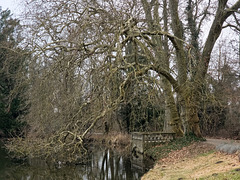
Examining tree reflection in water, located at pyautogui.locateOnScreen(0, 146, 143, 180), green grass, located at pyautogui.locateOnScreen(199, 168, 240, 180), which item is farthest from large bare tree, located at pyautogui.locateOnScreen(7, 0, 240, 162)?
green grass, located at pyautogui.locateOnScreen(199, 168, 240, 180)

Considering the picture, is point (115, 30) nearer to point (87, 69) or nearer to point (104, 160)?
point (87, 69)

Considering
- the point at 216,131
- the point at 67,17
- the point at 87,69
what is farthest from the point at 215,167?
the point at 216,131

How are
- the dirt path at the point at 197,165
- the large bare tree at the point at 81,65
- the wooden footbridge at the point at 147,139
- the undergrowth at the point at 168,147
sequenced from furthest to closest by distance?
the wooden footbridge at the point at 147,139 < the undergrowth at the point at 168,147 < the large bare tree at the point at 81,65 < the dirt path at the point at 197,165

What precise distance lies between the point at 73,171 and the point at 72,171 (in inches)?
1.9

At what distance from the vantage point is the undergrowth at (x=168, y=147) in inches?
483

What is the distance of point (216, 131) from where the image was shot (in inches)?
773

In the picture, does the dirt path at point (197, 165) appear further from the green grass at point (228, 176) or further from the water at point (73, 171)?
the water at point (73, 171)

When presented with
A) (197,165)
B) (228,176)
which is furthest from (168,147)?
(228,176)

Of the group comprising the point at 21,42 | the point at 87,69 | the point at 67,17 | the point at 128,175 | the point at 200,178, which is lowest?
the point at 128,175

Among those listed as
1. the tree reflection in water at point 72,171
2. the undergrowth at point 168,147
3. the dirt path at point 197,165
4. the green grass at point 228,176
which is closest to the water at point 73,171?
the tree reflection in water at point 72,171

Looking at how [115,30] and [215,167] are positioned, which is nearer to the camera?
[215,167]

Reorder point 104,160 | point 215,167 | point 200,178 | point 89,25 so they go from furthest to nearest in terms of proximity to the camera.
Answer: point 104,160
point 89,25
point 215,167
point 200,178

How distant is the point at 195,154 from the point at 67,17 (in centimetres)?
753

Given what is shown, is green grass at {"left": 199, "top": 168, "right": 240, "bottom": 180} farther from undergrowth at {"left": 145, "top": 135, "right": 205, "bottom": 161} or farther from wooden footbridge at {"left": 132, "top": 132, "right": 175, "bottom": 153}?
wooden footbridge at {"left": 132, "top": 132, "right": 175, "bottom": 153}
